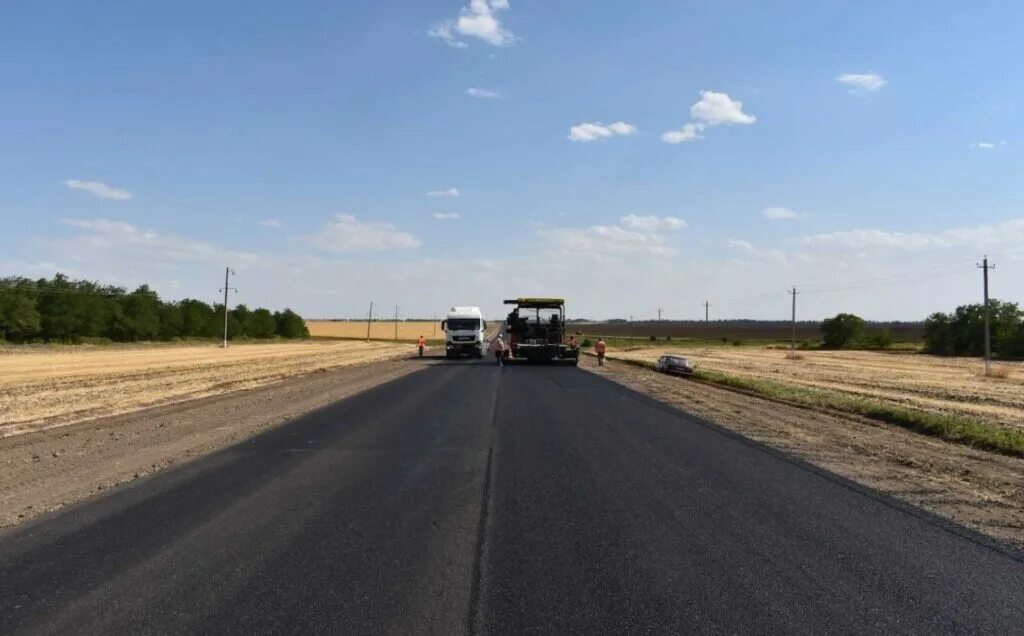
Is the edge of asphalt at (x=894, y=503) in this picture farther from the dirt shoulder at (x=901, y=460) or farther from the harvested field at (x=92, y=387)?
the harvested field at (x=92, y=387)

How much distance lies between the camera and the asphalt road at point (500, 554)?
481 cm

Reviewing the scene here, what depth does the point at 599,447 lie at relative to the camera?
12.4 m

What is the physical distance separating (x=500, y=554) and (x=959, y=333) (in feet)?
290

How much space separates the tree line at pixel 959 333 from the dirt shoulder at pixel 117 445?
6931 centimetres

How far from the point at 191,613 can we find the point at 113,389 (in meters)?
24.0

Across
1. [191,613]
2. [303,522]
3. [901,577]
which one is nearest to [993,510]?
[901,577]

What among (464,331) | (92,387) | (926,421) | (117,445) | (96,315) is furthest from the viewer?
(96,315)

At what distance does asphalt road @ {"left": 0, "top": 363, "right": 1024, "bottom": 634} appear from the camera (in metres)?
4.81

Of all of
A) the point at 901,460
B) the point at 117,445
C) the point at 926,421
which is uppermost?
the point at 926,421

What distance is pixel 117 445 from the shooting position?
12938 mm

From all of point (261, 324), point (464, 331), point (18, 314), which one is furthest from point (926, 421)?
point (261, 324)

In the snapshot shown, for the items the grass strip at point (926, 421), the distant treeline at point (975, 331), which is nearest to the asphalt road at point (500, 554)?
the grass strip at point (926, 421)

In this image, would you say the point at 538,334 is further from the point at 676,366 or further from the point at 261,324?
the point at 261,324

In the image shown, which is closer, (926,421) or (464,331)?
(926,421)
